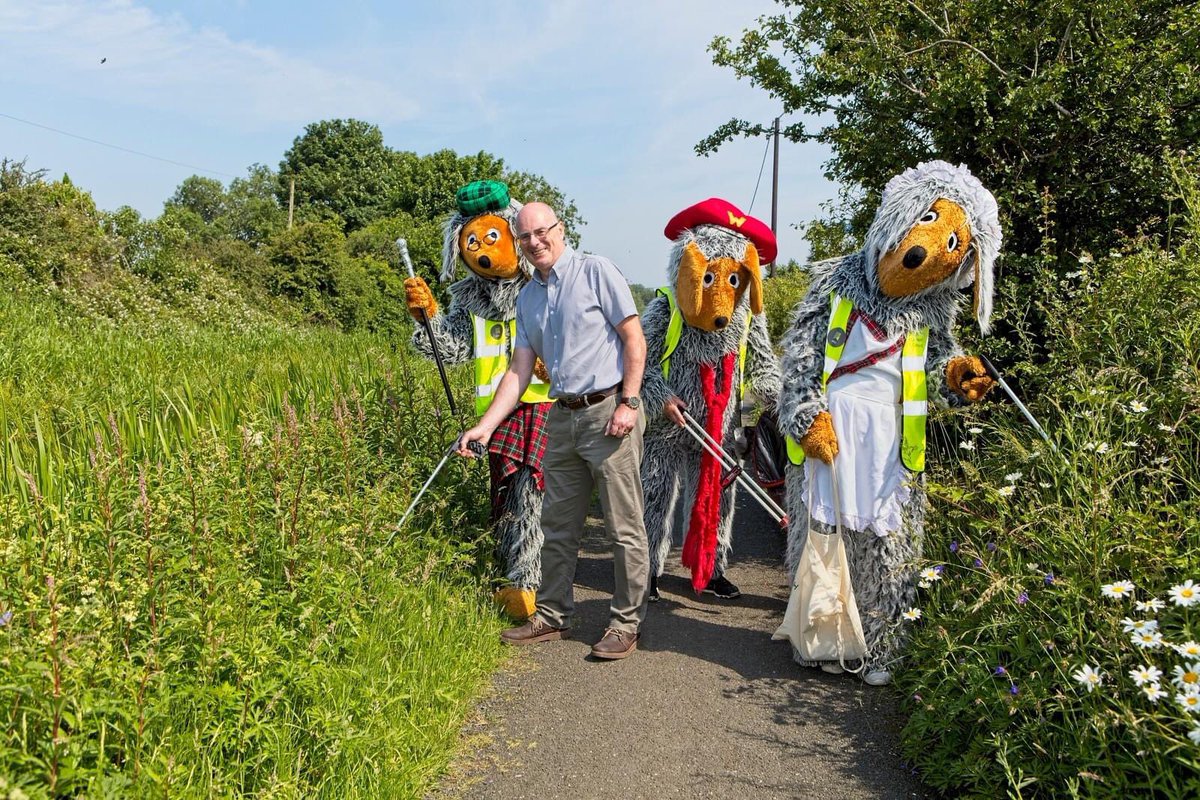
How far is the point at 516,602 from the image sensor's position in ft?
14.7

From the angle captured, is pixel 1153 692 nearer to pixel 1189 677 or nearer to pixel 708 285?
pixel 1189 677

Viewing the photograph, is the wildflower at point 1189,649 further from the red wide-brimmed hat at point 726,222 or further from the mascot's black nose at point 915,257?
the red wide-brimmed hat at point 726,222

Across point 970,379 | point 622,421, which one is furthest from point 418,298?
point 970,379

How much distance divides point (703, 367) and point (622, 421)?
3.55 feet

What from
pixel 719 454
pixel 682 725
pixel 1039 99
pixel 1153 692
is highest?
pixel 1039 99

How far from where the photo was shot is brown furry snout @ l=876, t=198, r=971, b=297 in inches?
141

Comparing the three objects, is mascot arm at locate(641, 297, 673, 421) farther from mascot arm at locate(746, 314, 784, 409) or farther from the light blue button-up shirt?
the light blue button-up shirt

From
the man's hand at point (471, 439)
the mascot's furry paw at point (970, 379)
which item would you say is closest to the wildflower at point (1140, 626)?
the mascot's furry paw at point (970, 379)

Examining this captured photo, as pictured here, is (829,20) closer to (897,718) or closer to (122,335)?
(897,718)

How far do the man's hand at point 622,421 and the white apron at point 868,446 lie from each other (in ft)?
2.82

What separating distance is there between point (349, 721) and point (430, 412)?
296 cm

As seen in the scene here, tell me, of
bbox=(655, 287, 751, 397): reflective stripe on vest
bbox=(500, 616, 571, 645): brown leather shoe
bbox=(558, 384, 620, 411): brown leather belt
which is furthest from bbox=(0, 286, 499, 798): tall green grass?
bbox=(655, 287, 751, 397): reflective stripe on vest

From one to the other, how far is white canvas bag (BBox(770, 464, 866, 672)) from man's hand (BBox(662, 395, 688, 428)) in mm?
1046

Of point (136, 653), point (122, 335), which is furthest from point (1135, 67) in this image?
point (122, 335)
